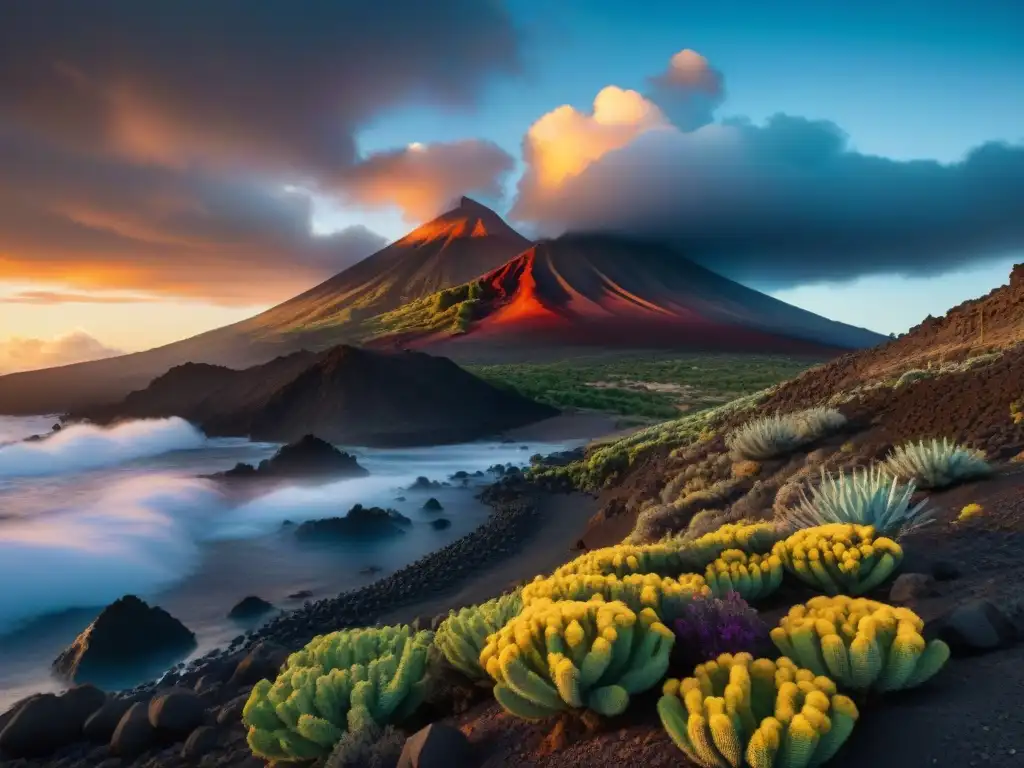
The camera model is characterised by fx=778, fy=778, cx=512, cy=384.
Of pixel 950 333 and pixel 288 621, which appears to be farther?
pixel 950 333

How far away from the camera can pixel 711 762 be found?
102 inches

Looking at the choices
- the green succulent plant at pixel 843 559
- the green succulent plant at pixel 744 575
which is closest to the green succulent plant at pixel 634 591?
the green succulent plant at pixel 744 575

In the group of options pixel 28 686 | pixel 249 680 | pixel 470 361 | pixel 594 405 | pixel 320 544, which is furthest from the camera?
pixel 470 361

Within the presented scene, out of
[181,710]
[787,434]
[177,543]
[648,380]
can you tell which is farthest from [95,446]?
[648,380]

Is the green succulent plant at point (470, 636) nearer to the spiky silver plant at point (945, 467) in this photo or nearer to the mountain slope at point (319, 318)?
the spiky silver plant at point (945, 467)

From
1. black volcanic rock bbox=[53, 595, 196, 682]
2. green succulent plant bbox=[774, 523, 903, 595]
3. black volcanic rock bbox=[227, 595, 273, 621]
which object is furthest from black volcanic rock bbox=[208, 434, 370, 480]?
green succulent plant bbox=[774, 523, 903, 595]

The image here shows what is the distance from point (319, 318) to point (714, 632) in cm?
11459

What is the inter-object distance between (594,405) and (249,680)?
3600 cm

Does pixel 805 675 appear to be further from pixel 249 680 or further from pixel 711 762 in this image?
pixel 249 680

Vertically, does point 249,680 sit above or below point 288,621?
above

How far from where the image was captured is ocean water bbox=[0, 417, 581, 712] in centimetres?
1201

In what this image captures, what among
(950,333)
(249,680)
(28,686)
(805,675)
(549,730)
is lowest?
(28,686)

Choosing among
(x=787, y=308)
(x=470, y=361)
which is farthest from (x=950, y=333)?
(x=787, y=308)

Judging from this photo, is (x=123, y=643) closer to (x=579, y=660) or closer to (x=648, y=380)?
(x=579, y=660)
